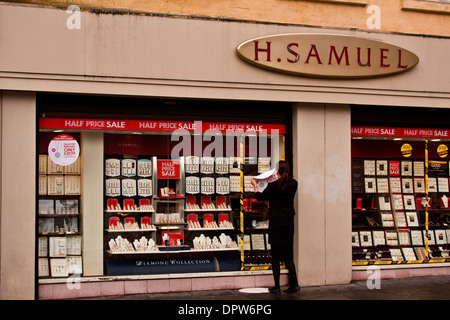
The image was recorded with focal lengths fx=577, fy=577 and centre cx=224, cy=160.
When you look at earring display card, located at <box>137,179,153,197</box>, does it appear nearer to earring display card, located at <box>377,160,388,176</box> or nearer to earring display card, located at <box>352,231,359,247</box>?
earring display card, located at <box>352,231,359,247</box>

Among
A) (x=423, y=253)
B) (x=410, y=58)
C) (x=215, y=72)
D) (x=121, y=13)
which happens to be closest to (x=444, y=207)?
(x=423, y=253)

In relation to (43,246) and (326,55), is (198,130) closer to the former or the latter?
(326,55)

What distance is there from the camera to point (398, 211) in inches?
433

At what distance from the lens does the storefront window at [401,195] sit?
10.6 m

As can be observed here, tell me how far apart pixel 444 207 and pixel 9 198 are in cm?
795

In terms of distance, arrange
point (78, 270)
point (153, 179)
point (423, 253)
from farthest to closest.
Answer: point (423, 253), point (153, 179), point (78, 270)

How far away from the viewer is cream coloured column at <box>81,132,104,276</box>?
9.14m

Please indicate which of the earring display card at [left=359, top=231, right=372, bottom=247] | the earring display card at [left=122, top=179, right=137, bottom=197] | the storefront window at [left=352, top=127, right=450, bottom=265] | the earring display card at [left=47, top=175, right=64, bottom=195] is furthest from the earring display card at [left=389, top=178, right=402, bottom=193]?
the earring display card at [left=47, top=175, right=64, bottom=195]

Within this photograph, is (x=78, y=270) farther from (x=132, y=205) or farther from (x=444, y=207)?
(x=444, y=207)

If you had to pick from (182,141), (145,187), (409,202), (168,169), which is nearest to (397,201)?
(409,202)

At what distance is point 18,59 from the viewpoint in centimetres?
830

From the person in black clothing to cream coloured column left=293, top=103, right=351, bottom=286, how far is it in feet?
2.05

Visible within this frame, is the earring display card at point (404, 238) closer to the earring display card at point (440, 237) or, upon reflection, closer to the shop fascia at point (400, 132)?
the earring display card at point (440, 237)

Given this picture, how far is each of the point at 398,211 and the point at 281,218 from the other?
3.27 meters
